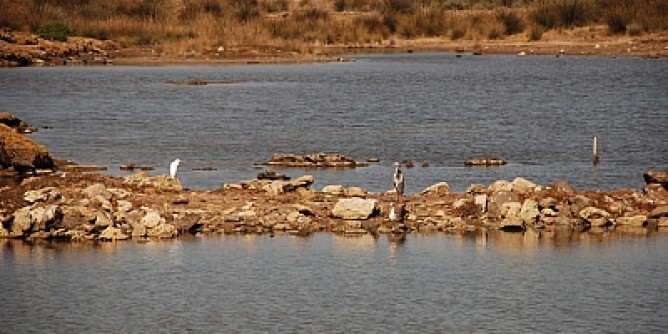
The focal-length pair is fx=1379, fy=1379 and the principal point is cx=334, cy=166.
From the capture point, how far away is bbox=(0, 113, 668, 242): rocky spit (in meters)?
24.6

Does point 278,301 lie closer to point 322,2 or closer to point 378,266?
point 378,266

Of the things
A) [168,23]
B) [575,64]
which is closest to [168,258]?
[575,64]

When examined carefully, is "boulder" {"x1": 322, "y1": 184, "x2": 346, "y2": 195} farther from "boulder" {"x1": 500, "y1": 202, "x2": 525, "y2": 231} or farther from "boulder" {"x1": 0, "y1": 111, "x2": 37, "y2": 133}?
"boulder" {"x1": 0, "y1": 111, "x2": 37, "y2": 133}

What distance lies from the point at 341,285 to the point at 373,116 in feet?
90.5

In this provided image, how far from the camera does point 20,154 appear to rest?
30.7 meters

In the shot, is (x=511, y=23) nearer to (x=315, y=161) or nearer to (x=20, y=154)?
(x=315, y=161)

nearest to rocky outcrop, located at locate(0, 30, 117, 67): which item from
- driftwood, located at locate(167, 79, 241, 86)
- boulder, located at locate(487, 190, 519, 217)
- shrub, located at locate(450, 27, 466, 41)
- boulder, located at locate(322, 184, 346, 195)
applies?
driftwood, located at locate(167, 79, 241, 86)

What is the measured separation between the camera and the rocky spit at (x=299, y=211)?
967 inches

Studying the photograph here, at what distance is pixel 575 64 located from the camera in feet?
239

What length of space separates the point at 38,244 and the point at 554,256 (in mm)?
8973

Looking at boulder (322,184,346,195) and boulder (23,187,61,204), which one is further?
boulder (322,184,346,195)

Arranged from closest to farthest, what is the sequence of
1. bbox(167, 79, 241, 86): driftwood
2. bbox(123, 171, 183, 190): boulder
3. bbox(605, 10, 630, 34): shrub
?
bbox(123, 171, 183, 190): boulder, bbox(167, 79, 241, 86): driftwood, bbox(605, 10, 630, 34): shrub

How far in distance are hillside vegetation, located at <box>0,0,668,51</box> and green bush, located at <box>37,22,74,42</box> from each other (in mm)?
58

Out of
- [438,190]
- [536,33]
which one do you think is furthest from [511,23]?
[438,190]
